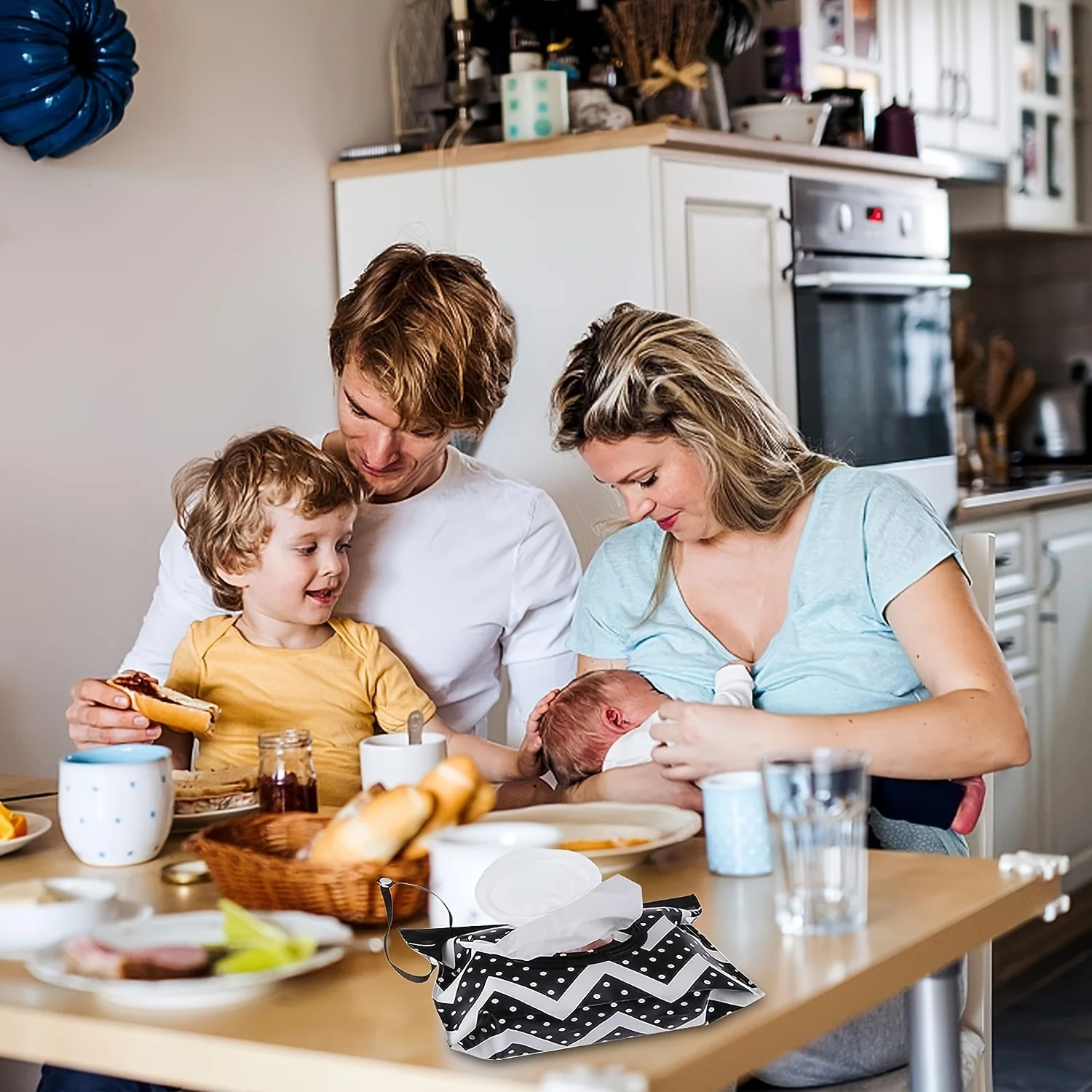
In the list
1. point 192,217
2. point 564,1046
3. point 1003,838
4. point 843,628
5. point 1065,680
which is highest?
point 192,217

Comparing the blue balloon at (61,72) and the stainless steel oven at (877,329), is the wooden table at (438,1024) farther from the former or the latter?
the stainless steel oven at (877,329)

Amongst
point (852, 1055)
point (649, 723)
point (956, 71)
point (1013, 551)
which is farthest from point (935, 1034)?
point (956, 71)

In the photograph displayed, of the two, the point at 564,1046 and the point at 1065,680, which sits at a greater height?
the point at 564,1046

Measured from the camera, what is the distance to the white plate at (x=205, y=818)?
5.29 ft

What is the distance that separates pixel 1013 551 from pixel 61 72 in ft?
7.44

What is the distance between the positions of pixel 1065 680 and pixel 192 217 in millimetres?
2305

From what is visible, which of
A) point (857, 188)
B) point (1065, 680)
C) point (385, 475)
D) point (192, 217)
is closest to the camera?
point (385, 475)

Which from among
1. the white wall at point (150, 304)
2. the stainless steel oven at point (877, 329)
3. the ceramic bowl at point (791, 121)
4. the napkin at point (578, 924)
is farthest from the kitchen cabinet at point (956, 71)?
the napkin at point (578, 924)

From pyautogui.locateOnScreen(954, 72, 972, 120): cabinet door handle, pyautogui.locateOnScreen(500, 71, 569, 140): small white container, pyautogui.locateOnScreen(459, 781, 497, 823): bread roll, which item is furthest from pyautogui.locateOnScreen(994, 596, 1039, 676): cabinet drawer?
pyautogui.locateOnScreen(459, 781, 497, 823): bread roll

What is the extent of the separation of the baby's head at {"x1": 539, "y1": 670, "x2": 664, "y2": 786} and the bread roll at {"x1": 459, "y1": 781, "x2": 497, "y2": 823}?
1.74 feet

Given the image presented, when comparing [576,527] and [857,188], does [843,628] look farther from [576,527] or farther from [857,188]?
[857,188]

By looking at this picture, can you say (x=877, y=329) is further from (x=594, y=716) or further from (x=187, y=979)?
(x=187, y=979)

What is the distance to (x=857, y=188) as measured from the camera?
319cm

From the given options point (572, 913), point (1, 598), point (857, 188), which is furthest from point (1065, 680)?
point (572, 913)
